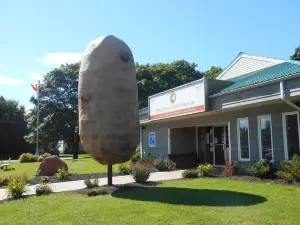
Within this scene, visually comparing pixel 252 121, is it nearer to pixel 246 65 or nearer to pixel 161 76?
pixel 246 65

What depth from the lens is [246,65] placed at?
709 inches

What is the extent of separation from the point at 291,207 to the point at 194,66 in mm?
40085

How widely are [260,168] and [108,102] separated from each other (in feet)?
21.8

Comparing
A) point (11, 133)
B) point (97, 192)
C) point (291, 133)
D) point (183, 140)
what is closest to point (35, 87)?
point (11, 133)

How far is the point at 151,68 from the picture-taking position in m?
43.8

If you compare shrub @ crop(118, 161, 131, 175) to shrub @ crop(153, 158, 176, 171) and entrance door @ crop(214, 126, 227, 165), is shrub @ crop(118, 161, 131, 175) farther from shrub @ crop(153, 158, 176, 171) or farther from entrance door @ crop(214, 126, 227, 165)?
entrance door @ crop(214, 126, 227, 165)

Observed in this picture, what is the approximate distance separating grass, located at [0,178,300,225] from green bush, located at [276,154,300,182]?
3.04 ft

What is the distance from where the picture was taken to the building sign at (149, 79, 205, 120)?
15109mm

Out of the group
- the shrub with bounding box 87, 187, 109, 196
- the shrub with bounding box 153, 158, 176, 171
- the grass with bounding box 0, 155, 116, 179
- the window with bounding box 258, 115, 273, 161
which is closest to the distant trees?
the grass with bounding box 0, 155, 116, 179

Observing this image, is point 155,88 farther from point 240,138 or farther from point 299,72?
point 299,72

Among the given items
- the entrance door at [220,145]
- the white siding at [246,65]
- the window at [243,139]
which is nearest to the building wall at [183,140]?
the entrance door at [220,145]

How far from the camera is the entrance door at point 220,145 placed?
1772 centimetres

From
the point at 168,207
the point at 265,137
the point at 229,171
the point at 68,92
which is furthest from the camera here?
the point at 68,92

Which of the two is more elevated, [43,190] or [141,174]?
[141,174]
